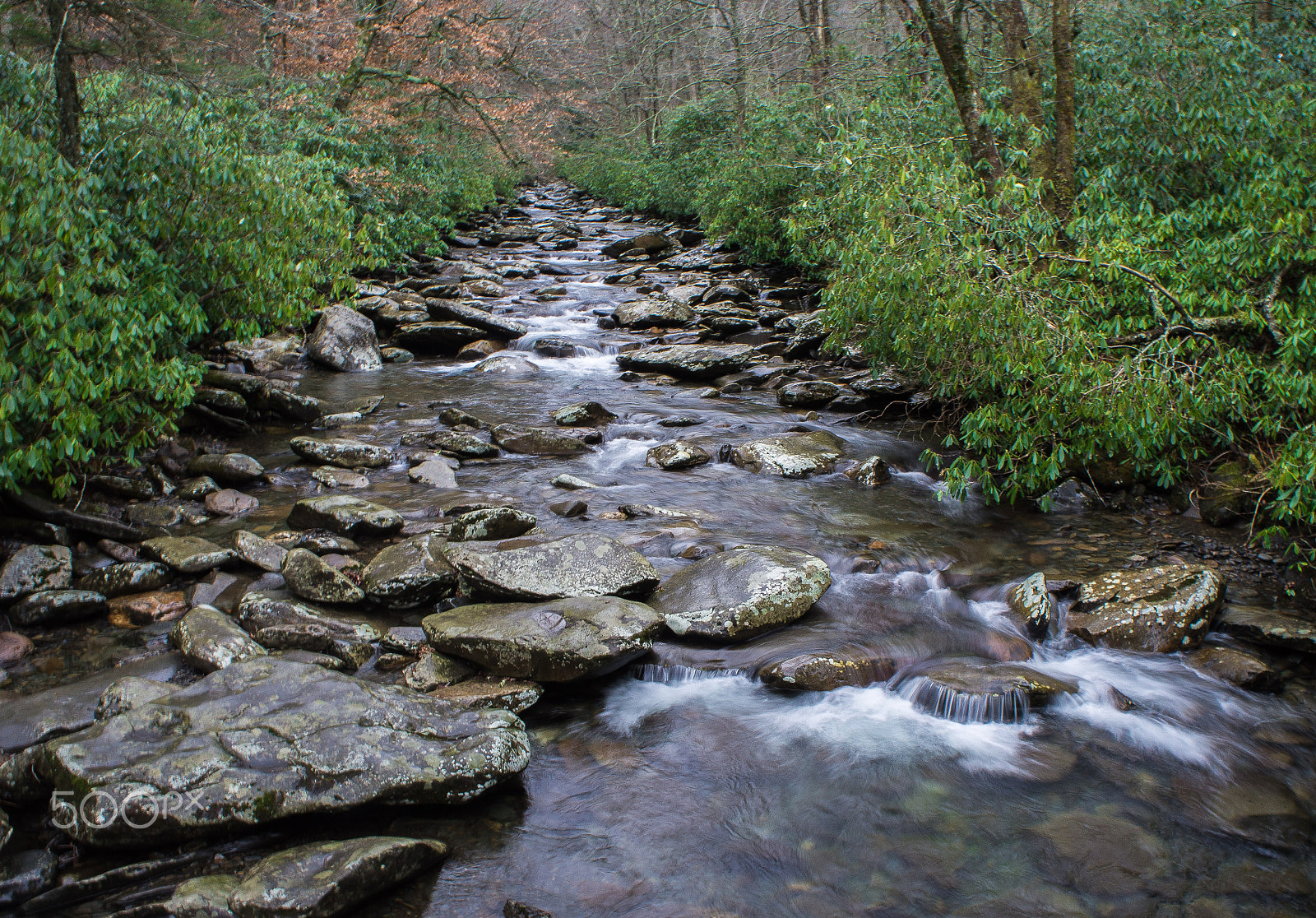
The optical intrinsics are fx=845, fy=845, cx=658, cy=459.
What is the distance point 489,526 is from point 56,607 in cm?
271

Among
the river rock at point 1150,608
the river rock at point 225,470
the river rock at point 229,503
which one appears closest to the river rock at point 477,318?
the river rock at point 225,470

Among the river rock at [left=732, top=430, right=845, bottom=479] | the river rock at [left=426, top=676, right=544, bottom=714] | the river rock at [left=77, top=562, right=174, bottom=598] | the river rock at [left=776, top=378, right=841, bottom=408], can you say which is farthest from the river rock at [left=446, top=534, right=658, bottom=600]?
the river rock at [left=776, top=378, right=841, bottom=408]

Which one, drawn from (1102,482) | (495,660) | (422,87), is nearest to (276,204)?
(495,660)

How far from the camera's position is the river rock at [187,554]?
5707 millimetres

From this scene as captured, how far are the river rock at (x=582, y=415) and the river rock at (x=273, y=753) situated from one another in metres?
6.09

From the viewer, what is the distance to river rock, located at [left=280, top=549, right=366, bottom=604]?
545cm

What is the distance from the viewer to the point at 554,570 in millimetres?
5535

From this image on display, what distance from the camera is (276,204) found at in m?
7.71

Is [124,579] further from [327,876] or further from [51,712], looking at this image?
[327,876]

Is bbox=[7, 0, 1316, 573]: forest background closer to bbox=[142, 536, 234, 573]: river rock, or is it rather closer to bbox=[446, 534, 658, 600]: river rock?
bbox=[142, 536, 234, 573]: river rock

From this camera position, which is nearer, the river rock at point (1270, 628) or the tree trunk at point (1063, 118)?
the river rock at point (1270, 628)

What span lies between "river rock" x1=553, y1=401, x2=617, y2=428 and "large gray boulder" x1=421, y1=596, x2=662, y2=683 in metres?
5.10

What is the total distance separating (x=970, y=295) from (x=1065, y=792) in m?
4.17

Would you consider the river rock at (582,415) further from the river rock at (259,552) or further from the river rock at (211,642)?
the river rock at (211,642)
